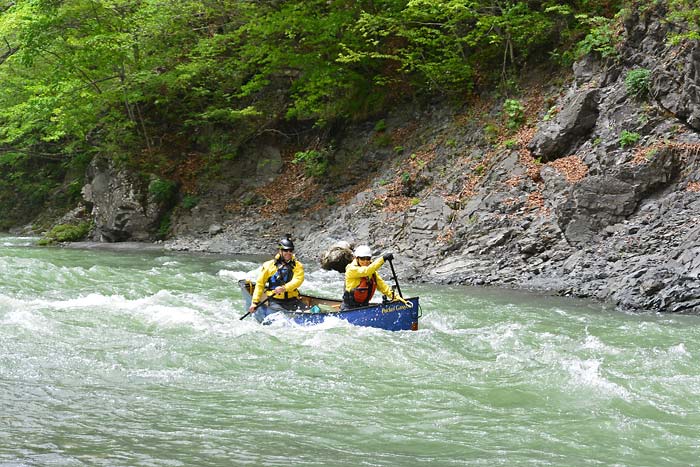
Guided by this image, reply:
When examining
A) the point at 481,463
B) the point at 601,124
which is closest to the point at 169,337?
the point at 481,463

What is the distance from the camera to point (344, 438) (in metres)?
6.32

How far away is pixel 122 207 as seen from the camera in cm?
2573

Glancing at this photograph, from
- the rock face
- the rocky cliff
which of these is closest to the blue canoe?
the rocky cliff

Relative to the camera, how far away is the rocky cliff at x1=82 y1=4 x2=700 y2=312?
46.1 feet

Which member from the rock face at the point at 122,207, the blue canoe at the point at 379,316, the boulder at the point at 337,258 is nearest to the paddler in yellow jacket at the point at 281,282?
the blue canoe at the point at 379,316

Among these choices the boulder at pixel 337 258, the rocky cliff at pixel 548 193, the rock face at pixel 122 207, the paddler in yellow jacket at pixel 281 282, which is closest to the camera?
the paddler in yellow jacket at pixel 281 282

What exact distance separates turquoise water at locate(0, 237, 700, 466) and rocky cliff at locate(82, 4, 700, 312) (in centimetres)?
174

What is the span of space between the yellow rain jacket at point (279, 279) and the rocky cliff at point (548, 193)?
15.5 ft

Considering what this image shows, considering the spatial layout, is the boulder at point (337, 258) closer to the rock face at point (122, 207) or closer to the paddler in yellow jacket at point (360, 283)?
the paddler in yellow jacket at point (360, 283)

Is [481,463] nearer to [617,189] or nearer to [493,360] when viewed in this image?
[493,360]

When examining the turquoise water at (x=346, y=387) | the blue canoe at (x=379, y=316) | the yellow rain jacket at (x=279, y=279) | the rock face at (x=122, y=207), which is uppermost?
the rock face at (x=122, y=207)

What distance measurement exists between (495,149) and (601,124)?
3059 mm

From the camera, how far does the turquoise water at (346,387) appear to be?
6.00 m

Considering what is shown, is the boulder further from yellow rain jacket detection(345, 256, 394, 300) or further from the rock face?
the rock face
